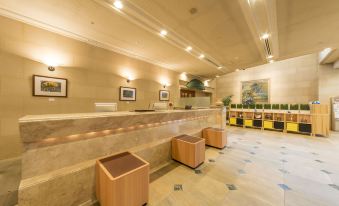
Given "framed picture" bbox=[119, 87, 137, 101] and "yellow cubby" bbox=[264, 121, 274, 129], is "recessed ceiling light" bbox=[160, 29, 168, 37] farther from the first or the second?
"yellow cubby" bbox=[264, 121, 274, 129]

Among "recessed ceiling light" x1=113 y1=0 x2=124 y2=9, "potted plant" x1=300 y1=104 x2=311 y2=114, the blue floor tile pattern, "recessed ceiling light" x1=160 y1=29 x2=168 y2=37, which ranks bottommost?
the blue floor tile pattern

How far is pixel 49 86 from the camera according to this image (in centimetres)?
331

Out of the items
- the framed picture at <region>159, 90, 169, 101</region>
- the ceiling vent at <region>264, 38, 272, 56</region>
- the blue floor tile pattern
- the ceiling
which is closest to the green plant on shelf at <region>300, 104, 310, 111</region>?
the ceiling

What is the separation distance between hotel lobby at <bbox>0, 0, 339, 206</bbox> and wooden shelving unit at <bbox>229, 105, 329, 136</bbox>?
0.38ft

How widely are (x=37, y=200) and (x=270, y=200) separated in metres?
3.04

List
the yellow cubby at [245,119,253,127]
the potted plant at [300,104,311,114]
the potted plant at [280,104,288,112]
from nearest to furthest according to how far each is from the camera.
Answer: the potted plant at [300,104,311,114]
the potted plant at [280,104,288,112]
the yellow cubby at [245,119,253,127]

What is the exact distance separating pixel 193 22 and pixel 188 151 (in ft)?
9.80

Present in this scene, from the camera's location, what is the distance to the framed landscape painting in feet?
26.2

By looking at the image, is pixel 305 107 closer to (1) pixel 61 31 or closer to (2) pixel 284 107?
(2) pixel 284 107

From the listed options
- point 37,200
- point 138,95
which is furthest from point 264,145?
point 37,200

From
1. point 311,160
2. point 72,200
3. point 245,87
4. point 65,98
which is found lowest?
point 311,160

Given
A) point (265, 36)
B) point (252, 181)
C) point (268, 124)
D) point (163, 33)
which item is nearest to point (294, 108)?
point (268, 124)

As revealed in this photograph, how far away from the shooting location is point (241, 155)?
3473 mm

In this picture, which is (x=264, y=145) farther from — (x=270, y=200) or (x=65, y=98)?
(x=65, y=98)
